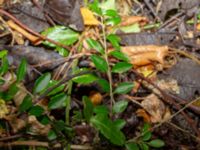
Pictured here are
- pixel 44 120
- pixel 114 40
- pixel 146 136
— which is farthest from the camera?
pixel 114 40

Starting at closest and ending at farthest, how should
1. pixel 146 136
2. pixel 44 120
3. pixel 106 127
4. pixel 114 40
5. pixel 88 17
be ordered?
pixel 106 127 < pixel 44 120 < pixel 146 136 < pixel 114 40 < pixel 88 17

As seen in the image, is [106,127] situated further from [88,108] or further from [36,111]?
[36,111]

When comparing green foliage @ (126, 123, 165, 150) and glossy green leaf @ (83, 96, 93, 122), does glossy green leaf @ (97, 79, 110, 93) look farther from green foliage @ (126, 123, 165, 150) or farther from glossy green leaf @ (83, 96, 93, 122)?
green foliage @ (126, 123, 165, 150)

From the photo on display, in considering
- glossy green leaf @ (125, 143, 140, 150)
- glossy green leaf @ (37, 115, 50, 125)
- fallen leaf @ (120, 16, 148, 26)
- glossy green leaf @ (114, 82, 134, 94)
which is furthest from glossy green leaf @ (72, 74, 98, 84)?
fallen leaf @ (120, 16, 148, 26)

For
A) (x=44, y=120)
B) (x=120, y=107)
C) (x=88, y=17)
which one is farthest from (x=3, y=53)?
(x=120, y=107)

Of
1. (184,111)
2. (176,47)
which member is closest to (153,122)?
(184,111)

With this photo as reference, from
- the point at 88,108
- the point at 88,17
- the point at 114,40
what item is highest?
the point at 88,17

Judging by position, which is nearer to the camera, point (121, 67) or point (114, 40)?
point (121, 67)
